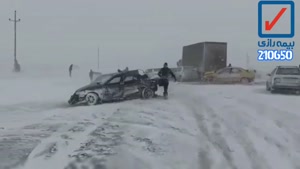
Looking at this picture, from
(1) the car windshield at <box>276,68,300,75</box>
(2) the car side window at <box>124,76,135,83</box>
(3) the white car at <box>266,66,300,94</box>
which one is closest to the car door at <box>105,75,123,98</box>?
(2) the car side window at <box>124,76,135,83</box>

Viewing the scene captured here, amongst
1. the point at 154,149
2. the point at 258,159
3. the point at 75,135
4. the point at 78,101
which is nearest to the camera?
the point at 258,159

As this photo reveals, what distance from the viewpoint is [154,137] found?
34.4 ft

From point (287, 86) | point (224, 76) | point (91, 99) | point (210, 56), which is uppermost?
point (210, 56)

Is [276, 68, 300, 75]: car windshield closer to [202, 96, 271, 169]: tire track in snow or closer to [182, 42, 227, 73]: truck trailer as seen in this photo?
[202, 96, 271, 169]: tire track in snow

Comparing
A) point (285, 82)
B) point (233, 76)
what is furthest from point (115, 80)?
point (233, 76)

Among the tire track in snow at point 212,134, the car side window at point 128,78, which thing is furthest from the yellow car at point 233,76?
the tire track in snow at point 212,134

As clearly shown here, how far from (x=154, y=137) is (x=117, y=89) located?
29.3ft

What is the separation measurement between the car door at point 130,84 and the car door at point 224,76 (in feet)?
49.7

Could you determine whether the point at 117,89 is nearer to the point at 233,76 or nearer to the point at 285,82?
the point at 285,82

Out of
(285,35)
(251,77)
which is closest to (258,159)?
(285,35)

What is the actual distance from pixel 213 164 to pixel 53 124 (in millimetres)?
5986

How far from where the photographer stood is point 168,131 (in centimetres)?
1123

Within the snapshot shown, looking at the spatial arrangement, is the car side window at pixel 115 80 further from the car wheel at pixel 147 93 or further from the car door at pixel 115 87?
the car wheel at pixel 147 93

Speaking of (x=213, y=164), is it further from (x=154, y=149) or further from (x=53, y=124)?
(x=53, y=124)
